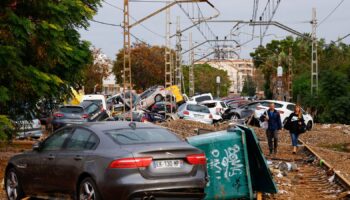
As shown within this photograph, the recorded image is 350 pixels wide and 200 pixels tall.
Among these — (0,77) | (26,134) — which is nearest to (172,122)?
(26,134)

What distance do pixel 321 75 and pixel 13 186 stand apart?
43288 millimetres

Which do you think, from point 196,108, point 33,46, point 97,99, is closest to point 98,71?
point 196,108

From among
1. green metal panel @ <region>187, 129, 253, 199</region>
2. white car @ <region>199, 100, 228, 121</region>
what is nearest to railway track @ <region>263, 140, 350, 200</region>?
green metal panel @ <region>187, 129, 253, 199</region>

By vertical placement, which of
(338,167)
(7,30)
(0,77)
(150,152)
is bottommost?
(338,167)

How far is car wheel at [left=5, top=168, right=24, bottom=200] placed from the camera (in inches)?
477

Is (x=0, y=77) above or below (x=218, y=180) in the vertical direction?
above

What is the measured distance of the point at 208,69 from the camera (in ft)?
487

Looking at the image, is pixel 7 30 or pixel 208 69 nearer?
pixel 7 30

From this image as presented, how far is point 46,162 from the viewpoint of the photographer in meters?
11.3

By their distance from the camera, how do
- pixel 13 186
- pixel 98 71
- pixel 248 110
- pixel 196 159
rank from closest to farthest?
1. pixel 196 159
2. pixel 13 186
3. pixel 248 110
4. pixel 98 71

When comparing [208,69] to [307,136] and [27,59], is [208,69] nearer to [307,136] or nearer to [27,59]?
[307,136]

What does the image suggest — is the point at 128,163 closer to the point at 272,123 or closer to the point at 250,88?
the point at 272,123

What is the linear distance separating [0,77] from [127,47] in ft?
47.5

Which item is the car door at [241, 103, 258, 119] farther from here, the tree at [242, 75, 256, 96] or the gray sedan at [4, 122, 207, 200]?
the tree at [242, 75, 256, 96]
